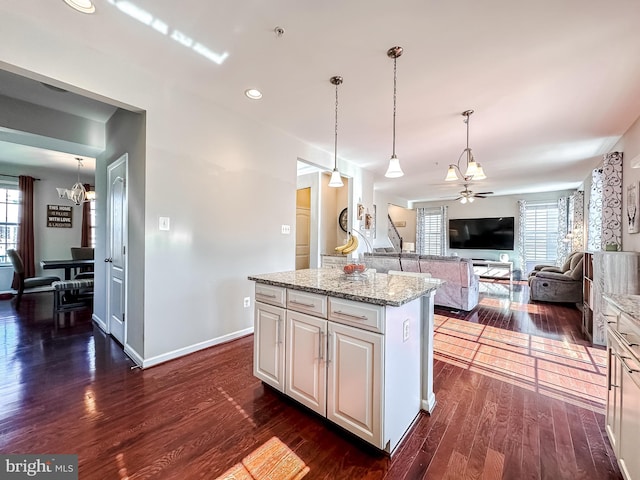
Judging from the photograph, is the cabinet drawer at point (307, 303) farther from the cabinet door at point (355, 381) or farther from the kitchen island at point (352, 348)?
the cabinet door at point (355, 381)

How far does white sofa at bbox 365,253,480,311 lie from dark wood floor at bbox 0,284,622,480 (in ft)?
4.68

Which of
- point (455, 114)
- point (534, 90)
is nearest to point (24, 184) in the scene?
point (455, 114)

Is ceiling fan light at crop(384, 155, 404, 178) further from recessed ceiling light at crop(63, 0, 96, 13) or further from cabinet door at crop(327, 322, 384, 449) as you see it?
recessed ceiling light at crop(63, 0, 96, 13)

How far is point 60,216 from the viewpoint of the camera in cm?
630

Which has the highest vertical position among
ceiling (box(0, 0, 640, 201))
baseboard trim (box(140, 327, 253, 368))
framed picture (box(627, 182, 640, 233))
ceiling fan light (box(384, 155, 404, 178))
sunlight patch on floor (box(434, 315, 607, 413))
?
ceiling (box(0, 0, 640, 201))

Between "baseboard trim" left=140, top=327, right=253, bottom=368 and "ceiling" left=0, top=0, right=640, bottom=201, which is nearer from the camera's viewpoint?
"ceiling" left=0, top=0, right=640, bottom=201

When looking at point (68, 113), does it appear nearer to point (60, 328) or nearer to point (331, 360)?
point (60, 328)

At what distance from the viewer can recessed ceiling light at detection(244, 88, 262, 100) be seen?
9.03 ft

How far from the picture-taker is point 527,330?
3.69m

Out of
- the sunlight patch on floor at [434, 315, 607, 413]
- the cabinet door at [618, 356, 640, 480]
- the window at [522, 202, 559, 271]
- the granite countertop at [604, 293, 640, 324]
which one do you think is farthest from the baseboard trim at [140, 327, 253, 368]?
the window at [522, 202, 559, 271]

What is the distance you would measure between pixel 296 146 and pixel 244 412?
335 cm

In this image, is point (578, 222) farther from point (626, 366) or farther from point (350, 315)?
point (350, 315)

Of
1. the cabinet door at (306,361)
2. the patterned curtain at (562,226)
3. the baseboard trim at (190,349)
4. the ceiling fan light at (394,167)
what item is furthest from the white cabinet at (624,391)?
the patterned curtain at (562,226)

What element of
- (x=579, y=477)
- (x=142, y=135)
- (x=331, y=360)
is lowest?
(x=579, y=477)
